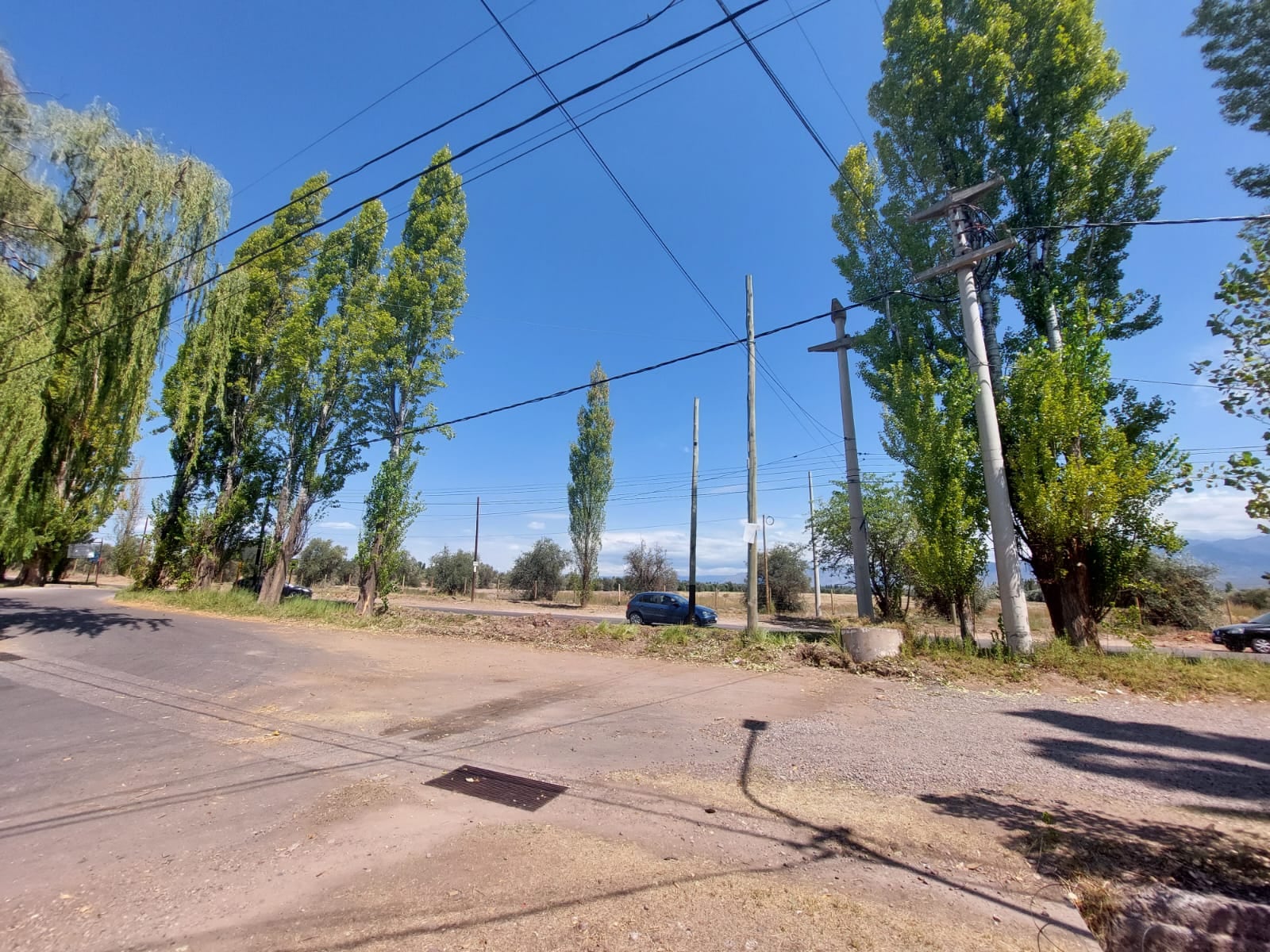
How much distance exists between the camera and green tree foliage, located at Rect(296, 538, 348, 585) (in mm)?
50781

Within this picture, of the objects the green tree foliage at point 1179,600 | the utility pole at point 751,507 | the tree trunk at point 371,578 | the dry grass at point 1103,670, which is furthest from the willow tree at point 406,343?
the green tree foliage at point 1179,600

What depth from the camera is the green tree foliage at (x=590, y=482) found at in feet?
115

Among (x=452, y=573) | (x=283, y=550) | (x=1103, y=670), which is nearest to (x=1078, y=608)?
(x=1103, y=670)

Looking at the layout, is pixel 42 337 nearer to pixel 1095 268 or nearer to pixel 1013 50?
pixel 1013 50

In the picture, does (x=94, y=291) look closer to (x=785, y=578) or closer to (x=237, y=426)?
(x=237, y=426)

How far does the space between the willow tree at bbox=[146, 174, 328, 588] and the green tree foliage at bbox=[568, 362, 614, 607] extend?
1754 centimetres

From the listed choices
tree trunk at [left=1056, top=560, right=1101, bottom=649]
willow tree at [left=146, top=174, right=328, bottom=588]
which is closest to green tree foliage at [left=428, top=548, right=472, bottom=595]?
willow tree at [left=146, top=174, right=328, bottom=588]

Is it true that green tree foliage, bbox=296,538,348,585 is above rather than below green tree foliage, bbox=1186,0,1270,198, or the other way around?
below

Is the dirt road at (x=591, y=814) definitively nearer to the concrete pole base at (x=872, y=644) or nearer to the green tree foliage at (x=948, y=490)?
the concrete pole base at (x=872, y=644)

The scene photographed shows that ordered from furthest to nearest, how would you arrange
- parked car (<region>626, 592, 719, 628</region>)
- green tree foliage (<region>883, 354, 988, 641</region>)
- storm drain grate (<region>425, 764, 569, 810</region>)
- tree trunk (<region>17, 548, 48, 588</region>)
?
tree trunk (<region>17, 548, 48, 588</region>), parked car (<region>626, 592, 719, 628</region>), green tree foliage (<region>883, 354, 988, 641</region>), storm drain grate (<region>425, 764, 569, 810</region>)

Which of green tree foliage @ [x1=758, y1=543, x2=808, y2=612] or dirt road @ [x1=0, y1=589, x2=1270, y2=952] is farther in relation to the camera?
green tree foliage @ [x1=758, y1=543, x2=808, y2=612]

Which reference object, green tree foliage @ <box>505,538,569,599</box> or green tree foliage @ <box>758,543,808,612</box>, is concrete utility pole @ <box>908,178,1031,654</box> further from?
green tree foliage @ <box>505,538,569,599</box>

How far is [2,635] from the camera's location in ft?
38.4

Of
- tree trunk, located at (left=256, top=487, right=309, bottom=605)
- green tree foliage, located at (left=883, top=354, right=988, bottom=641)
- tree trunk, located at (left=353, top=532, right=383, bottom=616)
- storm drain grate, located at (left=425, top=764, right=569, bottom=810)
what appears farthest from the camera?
tree trunk, located at (left=256, top=487, right=309, bottom=605)
